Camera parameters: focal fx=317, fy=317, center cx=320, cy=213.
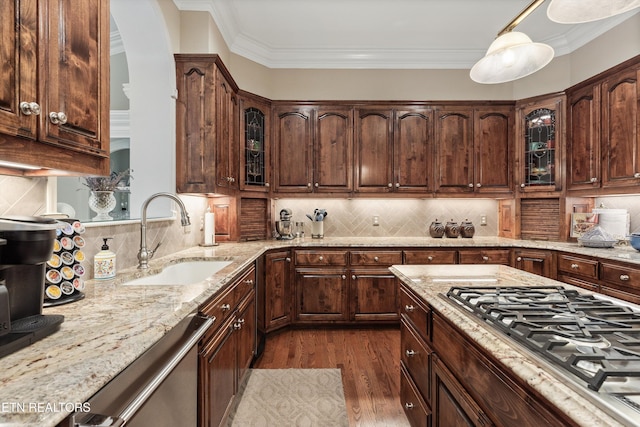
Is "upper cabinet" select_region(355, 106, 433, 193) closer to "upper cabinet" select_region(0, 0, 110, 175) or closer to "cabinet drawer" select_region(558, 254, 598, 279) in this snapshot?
"cabinet drawer" select_region(558, 254, 598, 279)

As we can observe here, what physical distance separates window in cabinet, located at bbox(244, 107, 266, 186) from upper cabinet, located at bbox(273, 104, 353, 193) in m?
0.17

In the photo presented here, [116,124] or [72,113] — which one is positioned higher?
[116,124]

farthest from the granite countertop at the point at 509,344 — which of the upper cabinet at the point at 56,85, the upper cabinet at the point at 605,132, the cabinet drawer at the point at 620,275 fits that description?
the upper cabinet at the point at 605,132

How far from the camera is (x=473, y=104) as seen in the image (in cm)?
379

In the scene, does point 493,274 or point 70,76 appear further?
point 493,274

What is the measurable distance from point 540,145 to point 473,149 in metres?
0.70

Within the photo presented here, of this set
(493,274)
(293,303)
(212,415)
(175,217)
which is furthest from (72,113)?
(293,303)

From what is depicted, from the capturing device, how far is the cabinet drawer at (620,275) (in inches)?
92.5

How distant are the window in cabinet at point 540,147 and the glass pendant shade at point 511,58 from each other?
2.28m

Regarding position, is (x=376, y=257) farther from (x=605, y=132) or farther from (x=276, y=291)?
(x=605, y=132)

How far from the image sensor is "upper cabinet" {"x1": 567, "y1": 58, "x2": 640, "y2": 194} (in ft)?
9.22

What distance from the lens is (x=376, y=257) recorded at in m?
3.46

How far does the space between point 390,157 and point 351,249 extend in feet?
4.00

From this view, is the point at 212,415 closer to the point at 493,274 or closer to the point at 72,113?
the point at 72,113
